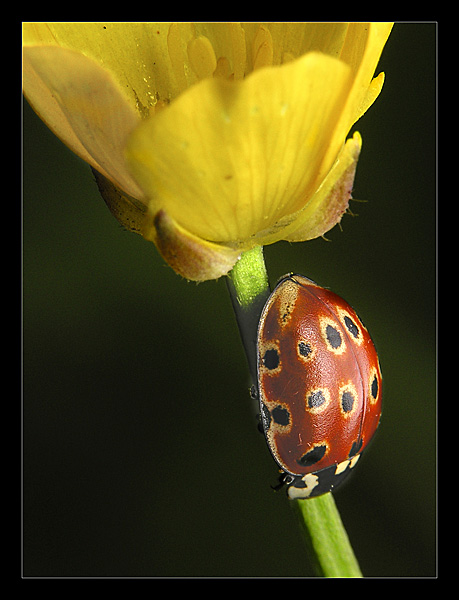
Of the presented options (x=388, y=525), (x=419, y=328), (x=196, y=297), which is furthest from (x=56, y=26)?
(x=388, y=525)

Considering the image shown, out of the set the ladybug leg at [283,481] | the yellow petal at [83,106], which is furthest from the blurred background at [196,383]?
the yellow petal at [83,106]

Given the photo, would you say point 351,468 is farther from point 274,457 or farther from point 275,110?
point 275,110

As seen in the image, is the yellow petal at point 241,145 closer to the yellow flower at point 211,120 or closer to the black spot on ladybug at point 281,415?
the yellow flower at point 211,120

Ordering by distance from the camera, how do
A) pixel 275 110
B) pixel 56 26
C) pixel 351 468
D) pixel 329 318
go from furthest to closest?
pixel 351 468 → pixel 329 318 → pixel 56 26 → pixel 275 110

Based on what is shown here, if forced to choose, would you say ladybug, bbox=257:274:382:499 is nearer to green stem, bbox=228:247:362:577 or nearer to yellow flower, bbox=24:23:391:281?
green stem, bbox=228:247:362:577

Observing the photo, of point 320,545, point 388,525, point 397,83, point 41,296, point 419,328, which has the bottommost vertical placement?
point 388,525
